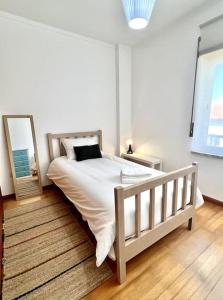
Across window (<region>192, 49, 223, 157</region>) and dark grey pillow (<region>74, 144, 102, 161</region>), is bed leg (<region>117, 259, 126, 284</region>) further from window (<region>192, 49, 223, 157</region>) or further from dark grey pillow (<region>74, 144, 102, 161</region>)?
window (<region>192, 49, 223, 157</region>)

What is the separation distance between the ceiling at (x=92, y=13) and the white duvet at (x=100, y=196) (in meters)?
2.02

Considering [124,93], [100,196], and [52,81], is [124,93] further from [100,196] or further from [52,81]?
[100,196]

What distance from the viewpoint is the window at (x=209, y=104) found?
2184 millimetres

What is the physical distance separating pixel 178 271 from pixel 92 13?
9.94ft

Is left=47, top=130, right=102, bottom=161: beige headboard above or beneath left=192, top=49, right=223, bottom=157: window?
beneath

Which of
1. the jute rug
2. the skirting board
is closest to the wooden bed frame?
the jute rug

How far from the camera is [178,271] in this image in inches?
54.6

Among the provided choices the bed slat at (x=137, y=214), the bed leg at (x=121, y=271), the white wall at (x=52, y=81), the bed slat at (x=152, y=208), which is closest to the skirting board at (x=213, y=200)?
the bed slat at (x=152, y=208)

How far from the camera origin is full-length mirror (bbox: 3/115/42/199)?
2.48m

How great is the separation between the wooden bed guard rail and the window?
0.89 m

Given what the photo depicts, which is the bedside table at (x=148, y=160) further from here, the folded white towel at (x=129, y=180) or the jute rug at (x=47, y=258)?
the jute rug at (x=47, y=258)

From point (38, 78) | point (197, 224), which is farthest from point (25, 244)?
point (38, 78)

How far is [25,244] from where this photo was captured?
1.70 metres

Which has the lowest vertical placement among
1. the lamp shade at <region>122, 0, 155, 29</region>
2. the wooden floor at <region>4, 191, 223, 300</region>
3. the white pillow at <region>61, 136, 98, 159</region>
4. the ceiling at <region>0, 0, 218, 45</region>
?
the wooden floor at <region>4, 191, 223, 300</region>
